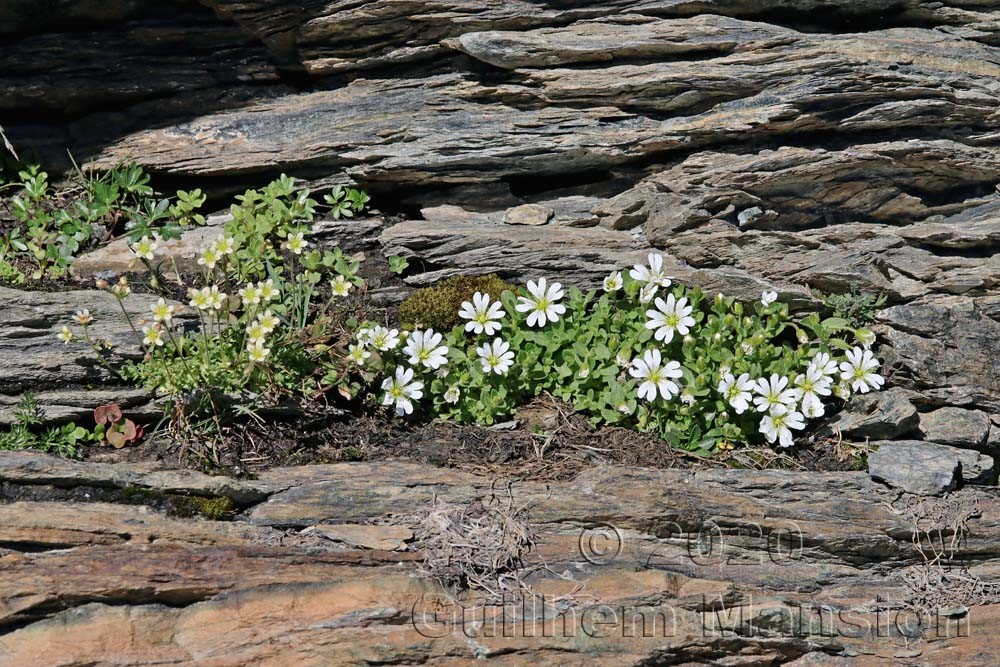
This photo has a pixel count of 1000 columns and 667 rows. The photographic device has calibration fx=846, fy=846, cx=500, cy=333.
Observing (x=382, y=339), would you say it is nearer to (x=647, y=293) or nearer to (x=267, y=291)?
(x=267, y=291)

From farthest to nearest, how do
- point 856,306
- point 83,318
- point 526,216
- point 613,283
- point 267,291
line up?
point 526,216 < point 856,306 < point 613,283 < point 267,291 < point 83,318

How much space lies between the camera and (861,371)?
5.90 meters

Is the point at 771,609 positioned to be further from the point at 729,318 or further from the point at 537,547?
the point at 729,318

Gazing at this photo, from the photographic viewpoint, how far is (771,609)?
4812 mm

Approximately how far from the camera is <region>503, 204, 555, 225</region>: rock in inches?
269

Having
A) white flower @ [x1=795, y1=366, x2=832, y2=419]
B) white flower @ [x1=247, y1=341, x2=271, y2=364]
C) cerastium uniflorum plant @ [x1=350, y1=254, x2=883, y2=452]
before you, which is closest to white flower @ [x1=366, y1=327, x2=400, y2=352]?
cerastium uniflorum plant @ [x1=350, y1=254, x2=883, y2=452]

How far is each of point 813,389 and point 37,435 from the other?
5.02m

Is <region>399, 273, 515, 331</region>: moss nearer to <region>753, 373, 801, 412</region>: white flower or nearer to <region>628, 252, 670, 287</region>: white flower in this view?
<region>628, 252, 670, 287</region>: white flower

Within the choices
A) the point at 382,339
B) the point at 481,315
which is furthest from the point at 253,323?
the point at 481,315

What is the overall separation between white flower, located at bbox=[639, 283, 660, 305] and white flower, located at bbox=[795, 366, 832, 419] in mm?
1158

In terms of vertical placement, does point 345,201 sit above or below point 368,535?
above

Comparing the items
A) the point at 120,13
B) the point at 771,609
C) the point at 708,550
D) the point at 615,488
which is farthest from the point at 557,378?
the point at 120,13

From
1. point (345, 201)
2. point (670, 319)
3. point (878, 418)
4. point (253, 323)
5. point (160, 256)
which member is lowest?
point (878, 418)

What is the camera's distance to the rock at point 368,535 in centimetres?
475
